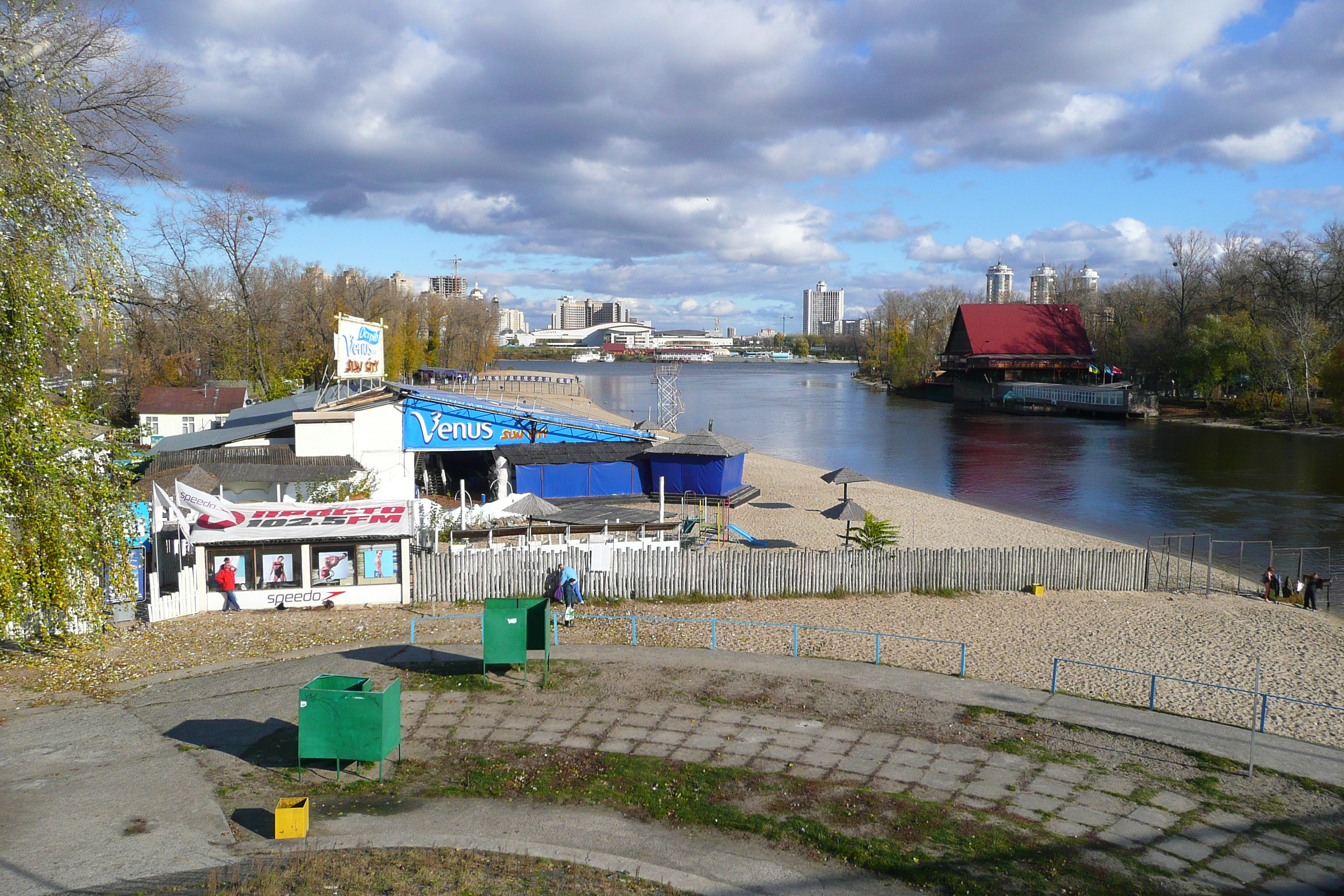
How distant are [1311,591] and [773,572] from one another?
14615 millimetres

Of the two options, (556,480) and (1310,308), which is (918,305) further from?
(556,480)

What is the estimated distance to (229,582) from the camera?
60.1ft

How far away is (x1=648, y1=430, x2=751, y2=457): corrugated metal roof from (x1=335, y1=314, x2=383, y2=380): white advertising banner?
11476 millimetres

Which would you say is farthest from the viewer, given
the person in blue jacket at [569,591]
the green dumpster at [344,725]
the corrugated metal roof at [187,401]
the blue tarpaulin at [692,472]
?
the corrugated metal roof at [187,401]

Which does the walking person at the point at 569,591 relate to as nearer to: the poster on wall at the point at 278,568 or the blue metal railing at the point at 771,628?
the blue metal railing at the point at 771,628

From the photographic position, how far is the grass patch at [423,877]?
8180 millimetres

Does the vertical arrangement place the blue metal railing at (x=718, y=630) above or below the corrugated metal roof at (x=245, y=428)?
below

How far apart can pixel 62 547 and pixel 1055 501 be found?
133 feet

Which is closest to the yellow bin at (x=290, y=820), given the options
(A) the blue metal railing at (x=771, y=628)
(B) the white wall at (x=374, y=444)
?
(A) the blue metal railing at (x=771, y=628)

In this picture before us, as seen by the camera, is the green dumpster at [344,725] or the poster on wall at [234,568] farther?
the poster on wall at [234,568]

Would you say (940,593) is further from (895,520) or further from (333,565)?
(333,565)

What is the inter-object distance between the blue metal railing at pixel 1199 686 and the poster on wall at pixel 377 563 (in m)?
13.4

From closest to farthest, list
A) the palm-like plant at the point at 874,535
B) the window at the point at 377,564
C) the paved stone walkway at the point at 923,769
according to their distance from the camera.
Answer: the paved stone walkway at the point at 923,769 < the window at the point at 377,564 < the palm-like plant at the point at 874,535

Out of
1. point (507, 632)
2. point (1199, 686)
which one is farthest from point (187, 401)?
point (1199, 686)
